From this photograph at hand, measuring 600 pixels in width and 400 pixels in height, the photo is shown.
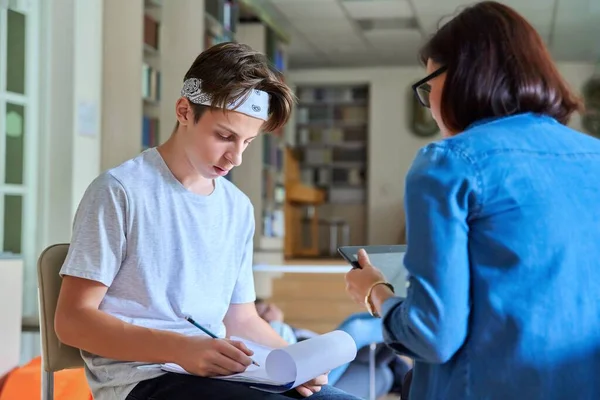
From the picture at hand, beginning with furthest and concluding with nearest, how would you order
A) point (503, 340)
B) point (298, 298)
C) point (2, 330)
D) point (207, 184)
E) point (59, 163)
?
1. point (298, 298)
2. point (59, 163)
3. point (2, 330)
4. point (207, 184)
5. point (503, 340)

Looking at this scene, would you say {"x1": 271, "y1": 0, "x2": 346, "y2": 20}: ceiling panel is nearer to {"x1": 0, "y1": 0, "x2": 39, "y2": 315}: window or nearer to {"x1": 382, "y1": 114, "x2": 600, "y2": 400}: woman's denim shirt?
{"x1": 0, "y1": 0, "x2": 39, "y2": 315}: window

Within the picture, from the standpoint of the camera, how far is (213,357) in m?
1.16

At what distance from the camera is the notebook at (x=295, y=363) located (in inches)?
44.9

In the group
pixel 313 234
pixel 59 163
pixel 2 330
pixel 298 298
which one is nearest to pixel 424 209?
pixel 2 330

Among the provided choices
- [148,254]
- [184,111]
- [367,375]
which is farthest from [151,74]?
[148,254]

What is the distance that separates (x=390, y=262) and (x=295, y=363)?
234mm

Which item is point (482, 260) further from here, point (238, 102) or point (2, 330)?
point (2, 330)

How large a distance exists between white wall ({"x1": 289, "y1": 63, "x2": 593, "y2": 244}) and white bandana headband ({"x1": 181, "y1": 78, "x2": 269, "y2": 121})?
7.93 meters

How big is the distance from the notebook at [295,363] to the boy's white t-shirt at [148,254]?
0.35ft

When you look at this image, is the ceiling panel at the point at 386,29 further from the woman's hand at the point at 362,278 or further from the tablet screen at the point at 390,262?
the woman's hand at the point at 362,278

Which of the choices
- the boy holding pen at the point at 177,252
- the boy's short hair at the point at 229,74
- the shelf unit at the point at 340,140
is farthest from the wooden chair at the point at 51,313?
the shelf unit at the point at 340,140

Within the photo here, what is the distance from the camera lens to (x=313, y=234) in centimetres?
963

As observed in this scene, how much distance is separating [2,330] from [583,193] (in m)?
2.31

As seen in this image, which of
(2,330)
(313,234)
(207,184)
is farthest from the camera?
Result: (313,234)
